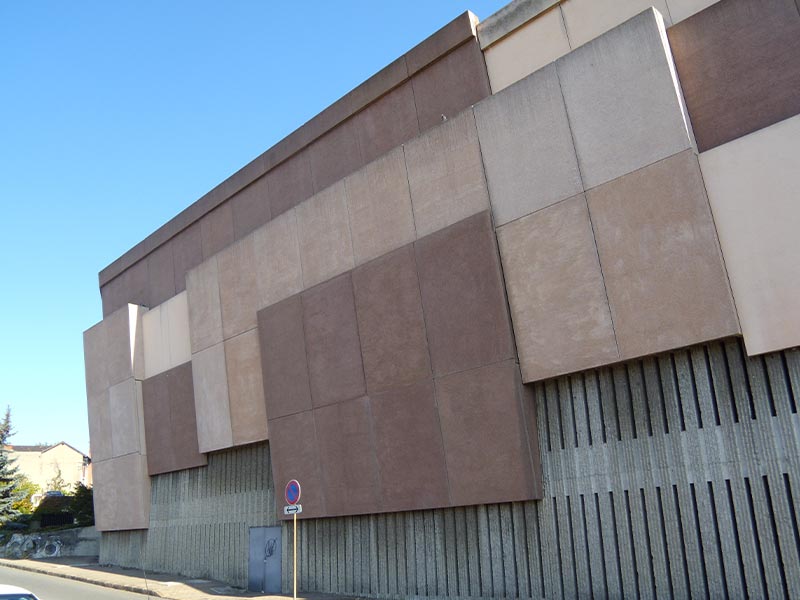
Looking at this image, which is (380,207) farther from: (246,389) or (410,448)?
(246,389)

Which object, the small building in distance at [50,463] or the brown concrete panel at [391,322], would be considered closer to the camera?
the brown concrete panel at [391,322]

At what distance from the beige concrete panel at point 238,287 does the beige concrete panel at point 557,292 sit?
304 inches

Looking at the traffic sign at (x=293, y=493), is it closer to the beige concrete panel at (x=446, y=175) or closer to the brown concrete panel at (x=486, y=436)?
the brown concrete panel at (x=486, y=436)

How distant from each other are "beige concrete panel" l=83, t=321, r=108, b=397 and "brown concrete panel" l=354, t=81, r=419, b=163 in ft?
44.1

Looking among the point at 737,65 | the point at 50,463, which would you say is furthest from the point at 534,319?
the point at 50,463

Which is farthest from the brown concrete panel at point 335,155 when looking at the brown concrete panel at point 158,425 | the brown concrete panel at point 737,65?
the brown concrete panel at point 158,425

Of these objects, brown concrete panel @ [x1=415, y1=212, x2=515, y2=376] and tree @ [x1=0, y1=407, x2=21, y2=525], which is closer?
brown concrete panel @ [x1=415, y1=212, x2=515, y2=376]

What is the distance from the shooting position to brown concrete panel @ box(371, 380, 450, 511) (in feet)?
43.3

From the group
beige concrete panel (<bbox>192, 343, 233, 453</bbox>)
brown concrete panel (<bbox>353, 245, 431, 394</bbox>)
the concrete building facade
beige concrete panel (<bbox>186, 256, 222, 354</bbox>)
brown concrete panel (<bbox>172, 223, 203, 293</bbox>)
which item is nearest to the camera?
the concrete building facade

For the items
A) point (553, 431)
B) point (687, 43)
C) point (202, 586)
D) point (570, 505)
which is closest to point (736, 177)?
point (687, 43)

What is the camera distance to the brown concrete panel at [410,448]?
13195 millimetres

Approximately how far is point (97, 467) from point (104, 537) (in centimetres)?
246

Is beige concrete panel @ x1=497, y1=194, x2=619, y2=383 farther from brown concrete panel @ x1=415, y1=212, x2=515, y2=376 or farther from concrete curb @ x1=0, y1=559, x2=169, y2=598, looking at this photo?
concrete curb @ x1=0, y1=559, x2=169, y2=598

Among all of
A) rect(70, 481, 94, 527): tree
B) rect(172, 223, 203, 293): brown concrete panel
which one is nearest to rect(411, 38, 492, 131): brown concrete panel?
rect(172, 223, 203, 293): brown concrete panel
